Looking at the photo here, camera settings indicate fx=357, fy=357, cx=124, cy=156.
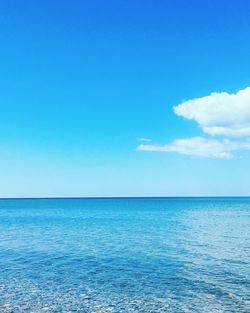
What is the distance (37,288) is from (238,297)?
411 inches

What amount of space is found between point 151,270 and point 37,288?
24.5ft

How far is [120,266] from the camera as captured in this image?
24359mm

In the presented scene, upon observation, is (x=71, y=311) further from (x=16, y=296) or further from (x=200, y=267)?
(x=200, y=267)

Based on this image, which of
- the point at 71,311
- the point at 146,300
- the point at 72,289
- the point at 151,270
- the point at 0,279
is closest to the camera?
the point at 71,311

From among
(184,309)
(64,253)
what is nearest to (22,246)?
(64,253)

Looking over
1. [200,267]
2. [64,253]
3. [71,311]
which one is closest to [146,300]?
[71,311]

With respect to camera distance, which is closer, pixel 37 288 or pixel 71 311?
pixel 71 311

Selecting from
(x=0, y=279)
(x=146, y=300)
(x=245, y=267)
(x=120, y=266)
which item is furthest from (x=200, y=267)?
(x=0, y=279)

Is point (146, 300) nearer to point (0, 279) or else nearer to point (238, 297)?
point (238, 297)

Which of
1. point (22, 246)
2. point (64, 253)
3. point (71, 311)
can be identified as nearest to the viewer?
point (71, 311)

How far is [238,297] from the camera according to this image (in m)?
17.4

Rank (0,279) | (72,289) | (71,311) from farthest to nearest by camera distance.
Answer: (0,279) → (72,289) → (71,311)

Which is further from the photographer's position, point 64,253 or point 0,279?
point 64,253

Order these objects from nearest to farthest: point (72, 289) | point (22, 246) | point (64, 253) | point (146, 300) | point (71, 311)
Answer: point (71, 311), point (146, 300), point (72, 289), point (64, 253), point (22, 246)
